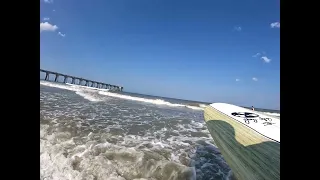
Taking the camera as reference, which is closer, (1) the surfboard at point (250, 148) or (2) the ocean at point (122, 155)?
(1) the surfboard at point (250, 148)

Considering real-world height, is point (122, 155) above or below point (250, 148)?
below

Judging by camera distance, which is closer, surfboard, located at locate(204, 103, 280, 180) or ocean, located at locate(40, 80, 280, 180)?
surfboard, located at locate(204, 103, 280, 180)

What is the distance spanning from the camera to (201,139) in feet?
25.3

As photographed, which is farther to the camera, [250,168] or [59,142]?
[59,142]
